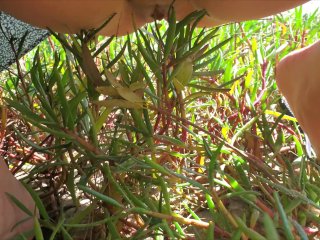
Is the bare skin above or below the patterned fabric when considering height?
below

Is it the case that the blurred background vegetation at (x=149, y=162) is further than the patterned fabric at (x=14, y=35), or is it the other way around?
the patterned fabric at (x=14, y=35)

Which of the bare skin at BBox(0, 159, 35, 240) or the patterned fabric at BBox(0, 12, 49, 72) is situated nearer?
the bare skin at BBox(0, 159, 35, 240)

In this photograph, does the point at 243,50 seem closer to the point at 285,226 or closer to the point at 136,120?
the point at 136,120

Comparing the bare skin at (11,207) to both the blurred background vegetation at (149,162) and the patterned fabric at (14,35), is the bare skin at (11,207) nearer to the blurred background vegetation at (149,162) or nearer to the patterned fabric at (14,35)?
the blurred background vegetation at (149,162)

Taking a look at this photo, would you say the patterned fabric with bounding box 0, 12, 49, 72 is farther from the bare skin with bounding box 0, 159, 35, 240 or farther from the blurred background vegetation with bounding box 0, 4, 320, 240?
the bare skin with bounding box 0, 159, 35, 240

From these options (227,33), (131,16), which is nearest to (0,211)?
(131,16)

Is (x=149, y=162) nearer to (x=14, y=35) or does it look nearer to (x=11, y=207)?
(x=11, y=207)

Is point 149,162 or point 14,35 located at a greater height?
point 14,35

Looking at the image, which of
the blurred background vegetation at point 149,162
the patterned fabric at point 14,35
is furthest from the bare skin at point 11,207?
the patterned fabric at point 14,35

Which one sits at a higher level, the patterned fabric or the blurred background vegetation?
the patterned fabric

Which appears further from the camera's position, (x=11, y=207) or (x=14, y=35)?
(x=14, y=35)

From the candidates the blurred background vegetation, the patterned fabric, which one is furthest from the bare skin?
the patterned fabric

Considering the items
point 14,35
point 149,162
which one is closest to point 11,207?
point 149,162
